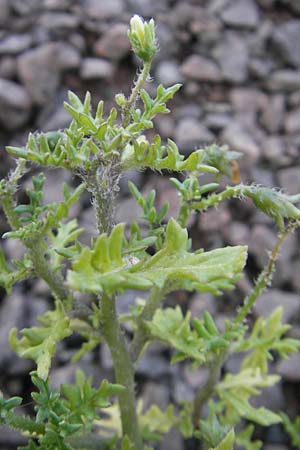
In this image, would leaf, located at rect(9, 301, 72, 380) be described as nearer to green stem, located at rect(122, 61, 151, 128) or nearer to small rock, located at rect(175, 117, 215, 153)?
green stem, located at rect(122, 61, 151, 128)

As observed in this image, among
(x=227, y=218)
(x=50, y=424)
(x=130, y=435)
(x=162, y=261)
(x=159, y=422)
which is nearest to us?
(x=162, y=261)

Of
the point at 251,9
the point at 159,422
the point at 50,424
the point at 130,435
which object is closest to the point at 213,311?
the point at 159,422

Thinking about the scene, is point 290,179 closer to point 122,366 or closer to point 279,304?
point 279,304

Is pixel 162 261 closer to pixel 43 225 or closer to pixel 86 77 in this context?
pixel 43 225

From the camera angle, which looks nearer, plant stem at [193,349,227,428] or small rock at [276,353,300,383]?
plant stem at [193,349,227,428]

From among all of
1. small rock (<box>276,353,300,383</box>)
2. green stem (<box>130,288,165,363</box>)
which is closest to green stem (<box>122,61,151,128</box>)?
green stem (<box>130,288,165,363</box>)

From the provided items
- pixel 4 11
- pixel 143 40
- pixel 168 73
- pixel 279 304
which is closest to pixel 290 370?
pixel 279 304

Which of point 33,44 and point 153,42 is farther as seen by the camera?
point 33,44
